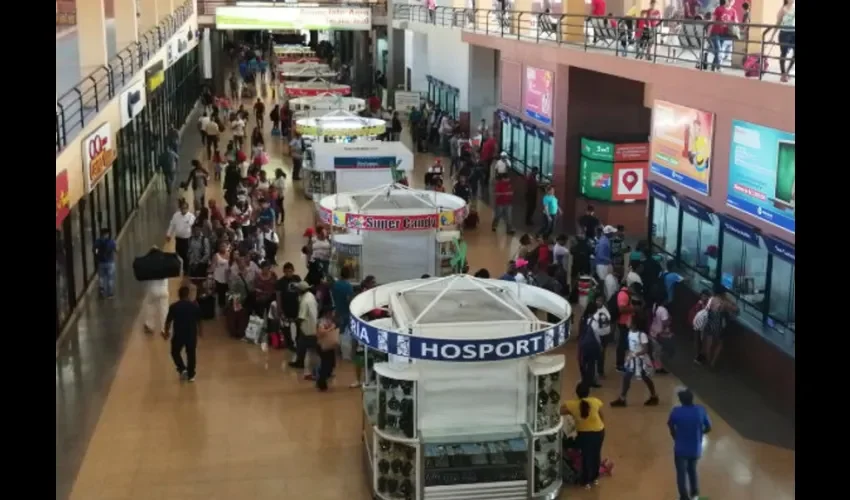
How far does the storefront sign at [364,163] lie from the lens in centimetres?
2177

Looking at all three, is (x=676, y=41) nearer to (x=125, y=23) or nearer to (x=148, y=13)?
(x=125, y=23)

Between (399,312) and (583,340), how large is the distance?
3088 mm

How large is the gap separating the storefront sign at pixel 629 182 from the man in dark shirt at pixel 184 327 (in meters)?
11.7

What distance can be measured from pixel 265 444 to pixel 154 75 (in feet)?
53.6

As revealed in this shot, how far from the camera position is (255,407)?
41.0ft

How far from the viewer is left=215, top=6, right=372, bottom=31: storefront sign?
144 feet

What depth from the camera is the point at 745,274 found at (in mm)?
14367

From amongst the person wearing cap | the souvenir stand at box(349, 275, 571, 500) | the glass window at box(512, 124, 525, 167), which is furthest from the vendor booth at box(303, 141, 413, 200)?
the souvenir stand at box(349, 275, 571, 500)

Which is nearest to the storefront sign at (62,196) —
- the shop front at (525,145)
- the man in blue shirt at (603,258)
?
the man in blue shirt at (603,258)

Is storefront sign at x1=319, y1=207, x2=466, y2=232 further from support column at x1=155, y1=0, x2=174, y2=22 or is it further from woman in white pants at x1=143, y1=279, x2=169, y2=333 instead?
support column at x1=155, y1=0, x2=174, y2=22

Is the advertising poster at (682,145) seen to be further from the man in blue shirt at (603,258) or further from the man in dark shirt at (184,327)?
the man in dark shirt at (184,327)

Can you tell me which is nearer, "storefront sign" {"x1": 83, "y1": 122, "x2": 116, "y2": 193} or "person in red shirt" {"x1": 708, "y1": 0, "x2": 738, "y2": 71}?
"person in red shirt" {"x1": 708, "y1": 0, "x2": 738, "y2": 71}

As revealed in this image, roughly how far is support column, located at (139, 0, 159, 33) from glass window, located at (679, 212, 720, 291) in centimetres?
2117

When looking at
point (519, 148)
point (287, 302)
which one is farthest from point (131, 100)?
point (519, 148)
